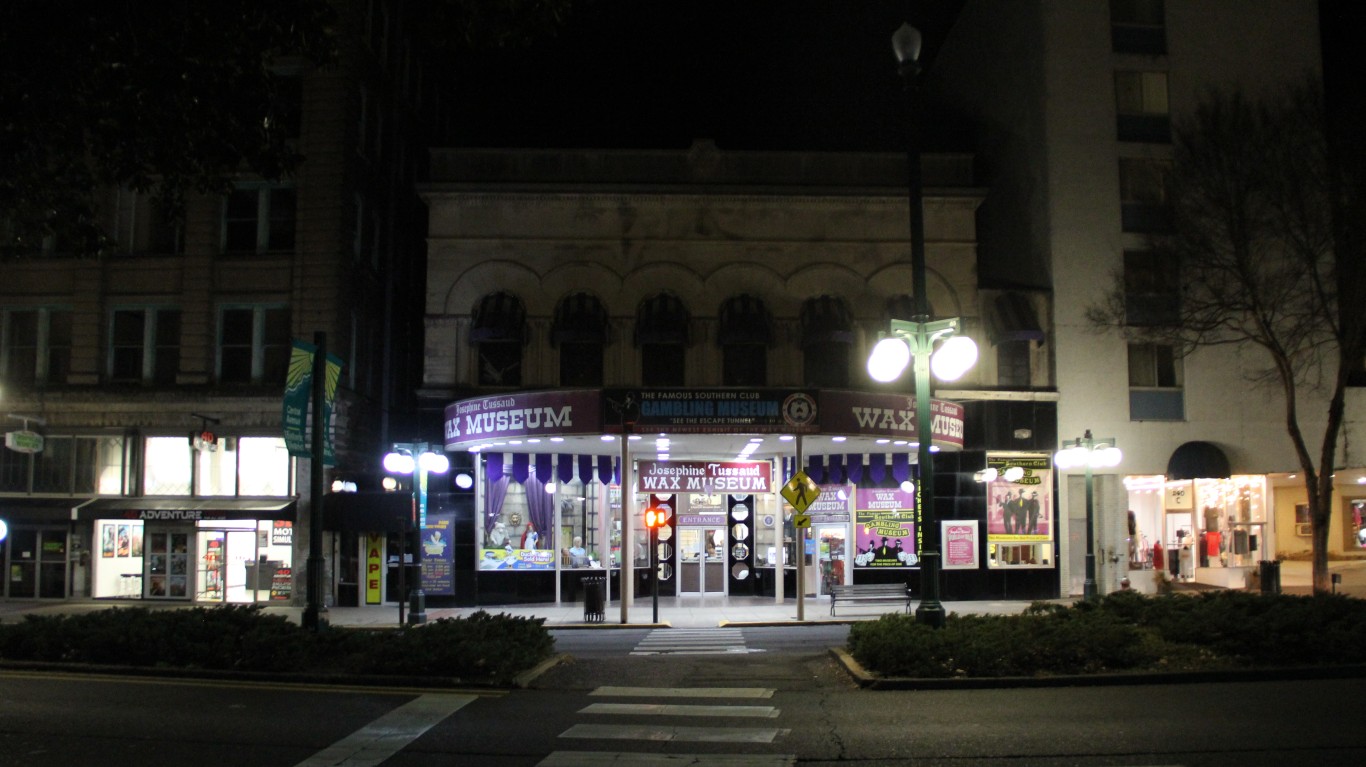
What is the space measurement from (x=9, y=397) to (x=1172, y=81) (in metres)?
34.5

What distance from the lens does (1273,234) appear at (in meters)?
28.6

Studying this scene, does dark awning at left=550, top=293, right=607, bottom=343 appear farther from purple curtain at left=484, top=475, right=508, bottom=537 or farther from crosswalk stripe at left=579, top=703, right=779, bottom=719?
crosswalk stripe at left=579, top=703, right=779, bottom=719

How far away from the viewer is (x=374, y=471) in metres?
32.6

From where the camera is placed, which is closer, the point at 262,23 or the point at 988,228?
the point at 262,23

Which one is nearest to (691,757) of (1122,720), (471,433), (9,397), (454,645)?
(1122,720)

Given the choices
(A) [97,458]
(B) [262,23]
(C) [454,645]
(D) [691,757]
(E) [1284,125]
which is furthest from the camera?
(A) [97,458]

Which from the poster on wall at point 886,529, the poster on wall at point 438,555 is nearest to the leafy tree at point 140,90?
the poster on wall at point 438,555

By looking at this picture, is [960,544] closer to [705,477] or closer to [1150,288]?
[705,477]

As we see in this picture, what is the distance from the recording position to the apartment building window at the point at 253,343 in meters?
30.7

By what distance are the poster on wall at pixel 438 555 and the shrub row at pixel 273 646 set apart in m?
14.2

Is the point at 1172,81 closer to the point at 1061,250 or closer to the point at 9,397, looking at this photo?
the point at 1061,250

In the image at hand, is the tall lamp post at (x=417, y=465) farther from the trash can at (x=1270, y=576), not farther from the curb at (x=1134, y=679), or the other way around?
the trash can at (x=1270, y=576)

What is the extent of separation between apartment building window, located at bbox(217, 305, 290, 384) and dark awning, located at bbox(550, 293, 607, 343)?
7.45 meters

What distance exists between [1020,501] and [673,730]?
23.0 meters
